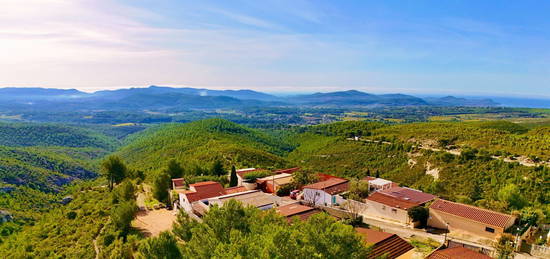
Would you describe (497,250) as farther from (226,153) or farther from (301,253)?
(226,153)

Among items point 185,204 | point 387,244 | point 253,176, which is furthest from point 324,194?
point 185,204

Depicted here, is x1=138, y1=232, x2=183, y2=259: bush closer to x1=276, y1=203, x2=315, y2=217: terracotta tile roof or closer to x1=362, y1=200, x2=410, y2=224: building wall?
x1=276, y1=203, x2=315, y2=217: terracotta tile roof

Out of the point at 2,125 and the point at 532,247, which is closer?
the point at 532,247

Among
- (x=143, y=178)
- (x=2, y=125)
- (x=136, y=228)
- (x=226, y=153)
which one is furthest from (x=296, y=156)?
(x=2, y=125)

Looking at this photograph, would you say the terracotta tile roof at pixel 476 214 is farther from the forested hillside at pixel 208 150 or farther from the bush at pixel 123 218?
the forested hillside at pixel 208 150

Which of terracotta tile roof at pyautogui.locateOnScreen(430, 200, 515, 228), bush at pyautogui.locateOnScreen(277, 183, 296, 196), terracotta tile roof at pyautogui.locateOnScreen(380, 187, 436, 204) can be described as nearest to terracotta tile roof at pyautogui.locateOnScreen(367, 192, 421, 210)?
terracotta tile roof at pyautogui.locateOnScreen(380, 187, 436, 204)

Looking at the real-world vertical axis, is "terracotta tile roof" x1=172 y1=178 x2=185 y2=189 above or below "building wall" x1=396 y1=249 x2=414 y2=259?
below
